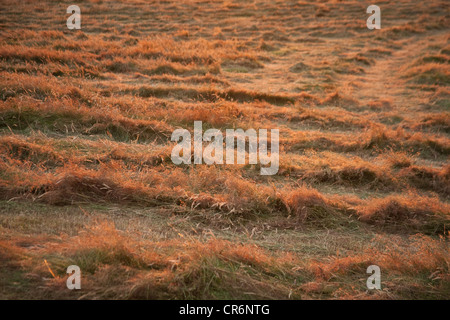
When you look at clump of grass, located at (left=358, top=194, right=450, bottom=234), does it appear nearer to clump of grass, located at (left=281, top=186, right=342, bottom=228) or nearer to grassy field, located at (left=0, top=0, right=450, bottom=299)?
grassy field, located at (left=0, top=0, right=450, bottom=299)

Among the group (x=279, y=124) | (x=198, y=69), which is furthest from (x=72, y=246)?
(x=198, y=69)

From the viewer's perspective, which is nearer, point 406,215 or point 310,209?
point 310,209

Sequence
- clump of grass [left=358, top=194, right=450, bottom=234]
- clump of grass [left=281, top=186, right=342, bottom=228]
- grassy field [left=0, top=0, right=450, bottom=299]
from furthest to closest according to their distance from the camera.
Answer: clump of grass [left=358, top=194, right=450, bottom=234], clump of grass [left=281, top=186, right=342, bottom=228], grassy field [left=0, top=0, right=450, bottom=299]

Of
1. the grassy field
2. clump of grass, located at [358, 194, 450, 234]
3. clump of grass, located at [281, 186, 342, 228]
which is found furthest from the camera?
clump of grass, located at [358, 194, 450, 234]

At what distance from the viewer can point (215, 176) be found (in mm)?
5121

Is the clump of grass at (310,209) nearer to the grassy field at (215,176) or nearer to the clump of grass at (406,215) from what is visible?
the grassy field at (215,176)

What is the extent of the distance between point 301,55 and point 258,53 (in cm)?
190

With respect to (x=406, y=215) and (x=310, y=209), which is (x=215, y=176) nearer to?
(x=310, y=209)

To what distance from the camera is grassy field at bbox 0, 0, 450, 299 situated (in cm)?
311

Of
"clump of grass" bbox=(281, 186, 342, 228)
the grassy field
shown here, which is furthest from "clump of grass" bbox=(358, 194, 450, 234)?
"clump of grass" bbox=(281, 186, 342, 228)

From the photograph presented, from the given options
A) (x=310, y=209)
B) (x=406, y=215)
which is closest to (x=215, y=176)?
(x=310, y=209)

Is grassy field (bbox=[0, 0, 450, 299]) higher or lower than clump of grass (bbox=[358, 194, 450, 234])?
higher

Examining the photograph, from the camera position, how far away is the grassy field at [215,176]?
10.2ft

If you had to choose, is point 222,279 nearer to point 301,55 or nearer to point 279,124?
point 279,124
